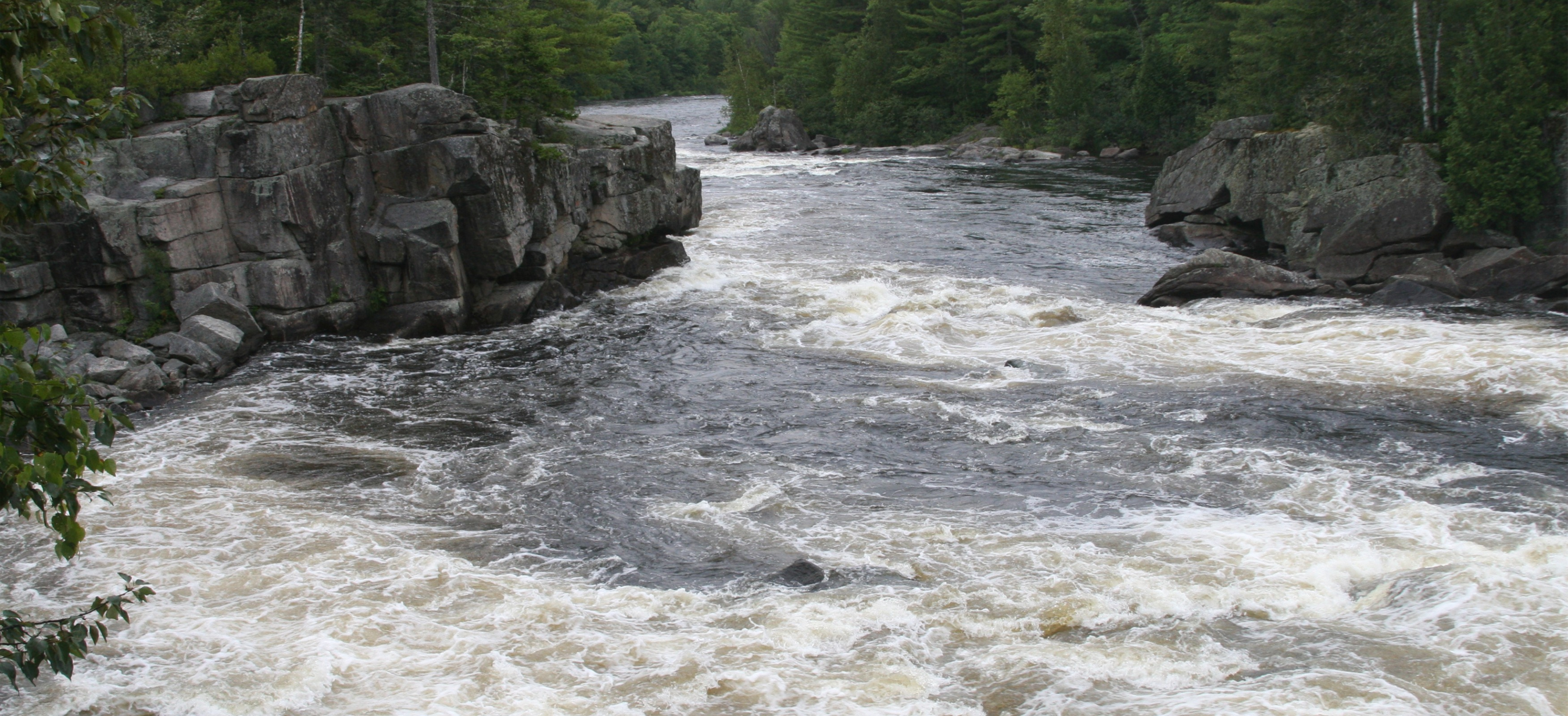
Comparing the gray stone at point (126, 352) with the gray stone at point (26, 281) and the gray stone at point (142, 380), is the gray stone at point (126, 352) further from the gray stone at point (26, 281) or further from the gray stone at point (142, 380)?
the gray stone at point (26, 281)

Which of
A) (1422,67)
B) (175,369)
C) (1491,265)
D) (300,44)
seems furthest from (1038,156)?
(175,369)

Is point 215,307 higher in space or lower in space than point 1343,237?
lower

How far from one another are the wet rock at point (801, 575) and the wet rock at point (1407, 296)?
1553cm

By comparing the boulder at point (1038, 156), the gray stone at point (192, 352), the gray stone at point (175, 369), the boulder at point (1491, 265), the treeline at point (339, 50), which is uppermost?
the treeline at point (339, 50)

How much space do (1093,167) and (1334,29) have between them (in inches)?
844

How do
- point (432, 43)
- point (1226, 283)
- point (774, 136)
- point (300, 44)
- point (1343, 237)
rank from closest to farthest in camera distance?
point (300, 44), point (1226, 283), point (1343, 237), point (432, 43), point (774, 136)

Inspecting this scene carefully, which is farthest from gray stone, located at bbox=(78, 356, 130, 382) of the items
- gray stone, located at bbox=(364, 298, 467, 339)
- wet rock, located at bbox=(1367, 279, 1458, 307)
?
wet rock, located at bbox=(1367, 279, 1458, 307)

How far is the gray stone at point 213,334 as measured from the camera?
A: 18.1m

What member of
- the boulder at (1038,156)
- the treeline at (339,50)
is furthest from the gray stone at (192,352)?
the boulder at (1038,156)

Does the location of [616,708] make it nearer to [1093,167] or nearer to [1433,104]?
[1433,104]

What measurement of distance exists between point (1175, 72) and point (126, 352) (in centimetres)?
4793

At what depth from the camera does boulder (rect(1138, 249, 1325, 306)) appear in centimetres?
2234

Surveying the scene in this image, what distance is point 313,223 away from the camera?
20234mm

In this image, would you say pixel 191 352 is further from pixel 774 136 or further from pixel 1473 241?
pixel 774 136
